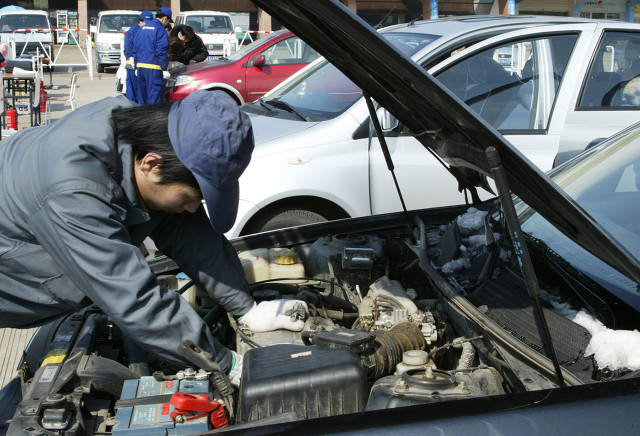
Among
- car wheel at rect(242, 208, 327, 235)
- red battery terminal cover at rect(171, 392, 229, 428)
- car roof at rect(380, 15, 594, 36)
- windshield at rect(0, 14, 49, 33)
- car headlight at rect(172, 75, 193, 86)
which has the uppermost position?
windshield at rect(0, 14, 49, 33)

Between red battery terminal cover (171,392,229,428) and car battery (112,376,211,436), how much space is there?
0.05 ft

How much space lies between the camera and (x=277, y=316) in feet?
8.06

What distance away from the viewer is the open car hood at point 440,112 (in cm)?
176

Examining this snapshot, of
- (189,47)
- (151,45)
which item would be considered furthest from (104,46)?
(151,45)

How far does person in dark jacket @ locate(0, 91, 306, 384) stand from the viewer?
77.7 inches

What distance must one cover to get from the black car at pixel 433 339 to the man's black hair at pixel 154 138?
0.51 m

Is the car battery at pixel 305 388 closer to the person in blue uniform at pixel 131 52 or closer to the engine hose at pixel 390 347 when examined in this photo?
the engine hose at pixel 390 347

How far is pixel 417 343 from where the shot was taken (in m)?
2.29

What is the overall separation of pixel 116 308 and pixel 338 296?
1.11m

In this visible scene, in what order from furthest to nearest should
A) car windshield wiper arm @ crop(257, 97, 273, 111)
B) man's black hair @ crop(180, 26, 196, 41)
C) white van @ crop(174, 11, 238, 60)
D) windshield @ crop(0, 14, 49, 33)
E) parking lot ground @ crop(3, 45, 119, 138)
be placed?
1. windshield @ crop(0, 14, 49, 33)
2. white van @ crop(174, 11, 238, 60)
3. man's black hair @ crop(180, 26, 196, 41)
4. parking lot ground @ crop(3, 45, 119, 138)
5. car windshield wiper arm @ crop(257, 97, 273, 111)

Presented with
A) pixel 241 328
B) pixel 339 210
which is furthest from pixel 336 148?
pixel 241 328

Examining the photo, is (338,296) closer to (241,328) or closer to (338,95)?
(241,328)

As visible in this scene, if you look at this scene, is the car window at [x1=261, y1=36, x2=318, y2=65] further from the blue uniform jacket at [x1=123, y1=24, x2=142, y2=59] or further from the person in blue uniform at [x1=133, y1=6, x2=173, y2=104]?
the blue uniform jacket at [x1=123, y1=24, x2=142, y2=59]

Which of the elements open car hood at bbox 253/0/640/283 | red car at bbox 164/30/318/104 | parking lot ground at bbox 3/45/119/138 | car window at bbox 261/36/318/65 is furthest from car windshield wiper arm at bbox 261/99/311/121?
parking lot ground at bbox 3/45/119/138
